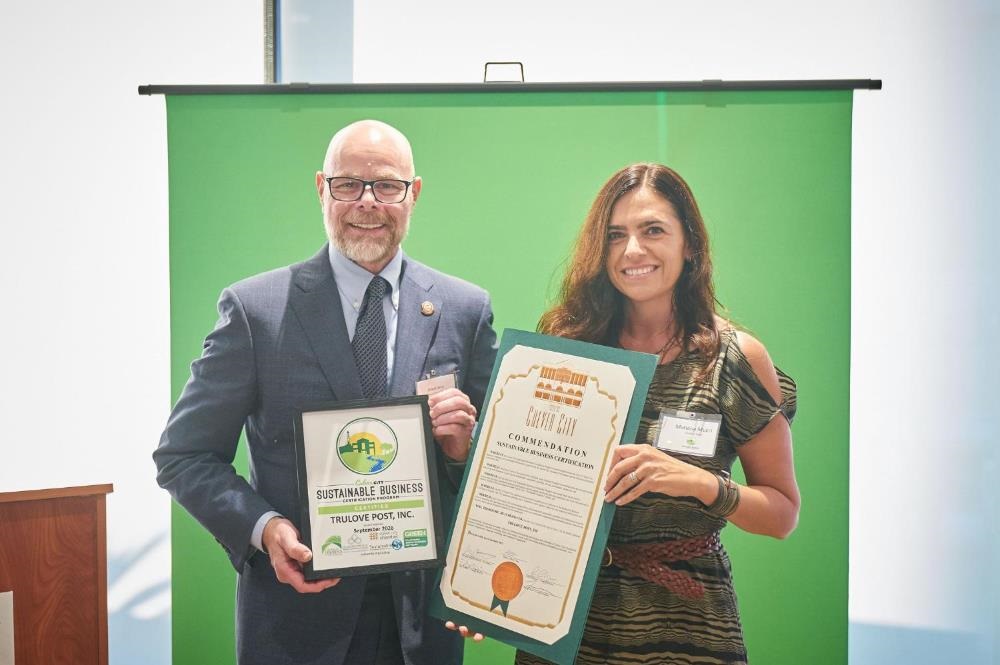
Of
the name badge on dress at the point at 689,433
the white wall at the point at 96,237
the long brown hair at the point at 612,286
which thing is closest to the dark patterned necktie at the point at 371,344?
the long brown hair at the point at 612,286

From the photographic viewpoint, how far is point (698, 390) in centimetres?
212

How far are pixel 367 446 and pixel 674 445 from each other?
0.79 m

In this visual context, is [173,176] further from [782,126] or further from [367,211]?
[782,126]

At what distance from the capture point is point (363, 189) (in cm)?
222

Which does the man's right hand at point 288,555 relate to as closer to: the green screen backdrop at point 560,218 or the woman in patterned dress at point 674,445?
the green screen backdrop at point 560,218

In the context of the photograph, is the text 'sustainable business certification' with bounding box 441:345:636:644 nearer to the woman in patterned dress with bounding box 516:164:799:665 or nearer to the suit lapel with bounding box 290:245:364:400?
the woman in patterned dress with bounding box 516:164:799:665

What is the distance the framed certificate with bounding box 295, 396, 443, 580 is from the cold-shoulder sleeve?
2.59 ft

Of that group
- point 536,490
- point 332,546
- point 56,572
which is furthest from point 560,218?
point 56,572

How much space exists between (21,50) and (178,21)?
0.60 m

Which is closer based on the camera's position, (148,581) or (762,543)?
(762,543)

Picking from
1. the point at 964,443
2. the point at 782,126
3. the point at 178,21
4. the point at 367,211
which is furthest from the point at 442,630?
the point at 178,21

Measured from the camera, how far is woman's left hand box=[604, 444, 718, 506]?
1998mm

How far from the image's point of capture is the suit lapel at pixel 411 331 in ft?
7.02

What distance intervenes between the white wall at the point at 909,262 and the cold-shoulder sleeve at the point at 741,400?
3.11ft
